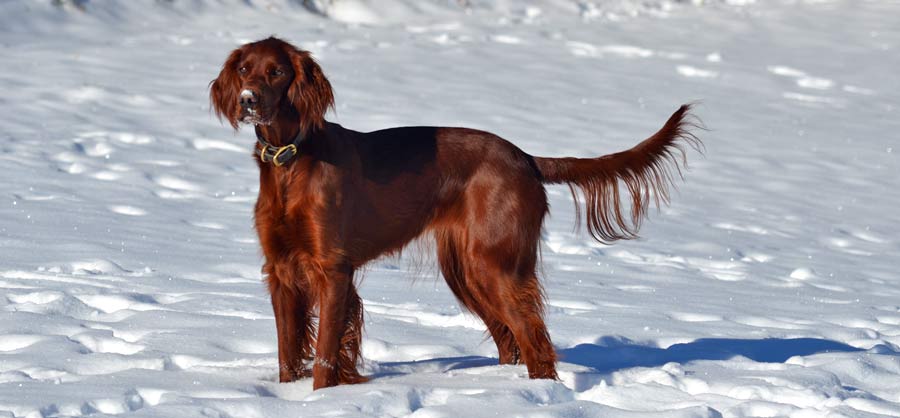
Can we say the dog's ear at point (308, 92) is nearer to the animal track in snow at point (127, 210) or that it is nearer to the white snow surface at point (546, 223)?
the white snow surface at point (546, 223)

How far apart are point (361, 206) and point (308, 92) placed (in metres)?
0.39

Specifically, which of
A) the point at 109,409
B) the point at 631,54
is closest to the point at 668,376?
the point at 109,409

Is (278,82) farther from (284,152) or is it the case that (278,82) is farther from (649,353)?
(649,353)

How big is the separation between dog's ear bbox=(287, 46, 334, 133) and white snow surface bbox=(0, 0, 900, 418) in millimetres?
628

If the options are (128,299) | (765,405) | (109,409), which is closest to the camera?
(109,409)

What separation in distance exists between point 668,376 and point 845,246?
3.48 metres

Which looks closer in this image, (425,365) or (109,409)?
(109,409)

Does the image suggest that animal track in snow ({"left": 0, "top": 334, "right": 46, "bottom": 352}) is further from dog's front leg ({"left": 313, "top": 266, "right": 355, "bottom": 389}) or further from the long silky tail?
the long silky tail

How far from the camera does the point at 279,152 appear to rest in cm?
332

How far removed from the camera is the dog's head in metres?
3.30

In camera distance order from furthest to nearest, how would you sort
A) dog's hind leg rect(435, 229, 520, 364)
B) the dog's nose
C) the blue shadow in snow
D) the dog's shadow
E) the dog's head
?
the blue shadow in snow, the dog's shadow, dog's hind leg rect(435, 229, 520, 364), the dog's head, the dog's nose

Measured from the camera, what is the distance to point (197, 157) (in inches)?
286

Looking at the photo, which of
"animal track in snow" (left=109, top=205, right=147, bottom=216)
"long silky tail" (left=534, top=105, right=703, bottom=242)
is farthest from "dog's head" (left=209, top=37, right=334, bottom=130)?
"animal track in snow" (left=109, top=205, right=147, bottom=216)

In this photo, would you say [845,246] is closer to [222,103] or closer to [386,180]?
[386,180]
